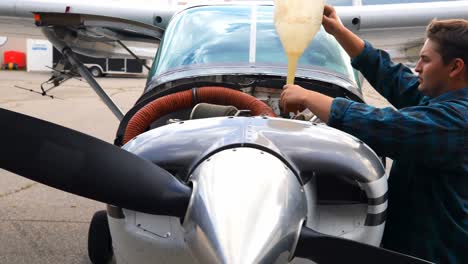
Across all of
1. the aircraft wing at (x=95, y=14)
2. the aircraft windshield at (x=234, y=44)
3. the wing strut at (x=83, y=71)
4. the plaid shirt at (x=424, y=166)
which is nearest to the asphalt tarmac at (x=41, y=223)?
the wing strut at (x=83, y=71)

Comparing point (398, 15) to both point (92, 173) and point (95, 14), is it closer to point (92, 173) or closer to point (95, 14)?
point (95, 14)

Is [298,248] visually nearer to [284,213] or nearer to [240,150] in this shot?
[284,213]

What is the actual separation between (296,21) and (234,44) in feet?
4.85

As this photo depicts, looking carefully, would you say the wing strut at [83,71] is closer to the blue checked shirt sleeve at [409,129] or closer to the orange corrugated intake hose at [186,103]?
the orange corrugated intake hose at [186,103]

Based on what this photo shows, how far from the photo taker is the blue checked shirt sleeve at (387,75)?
2438mm

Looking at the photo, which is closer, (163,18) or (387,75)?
(387,75)

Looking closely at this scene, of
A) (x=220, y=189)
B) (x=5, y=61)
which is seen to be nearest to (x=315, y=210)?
(x=220, y=189)

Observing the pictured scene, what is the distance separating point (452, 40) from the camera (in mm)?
1922

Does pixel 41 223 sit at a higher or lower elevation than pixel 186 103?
lower

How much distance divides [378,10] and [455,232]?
4.28 meters

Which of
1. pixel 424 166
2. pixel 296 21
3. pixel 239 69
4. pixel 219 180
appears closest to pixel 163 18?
pixel 239 69

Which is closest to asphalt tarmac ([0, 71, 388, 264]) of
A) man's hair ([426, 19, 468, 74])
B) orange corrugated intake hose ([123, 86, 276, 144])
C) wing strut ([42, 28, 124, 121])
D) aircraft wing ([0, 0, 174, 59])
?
wing strut ([42, 28, 124, 121])

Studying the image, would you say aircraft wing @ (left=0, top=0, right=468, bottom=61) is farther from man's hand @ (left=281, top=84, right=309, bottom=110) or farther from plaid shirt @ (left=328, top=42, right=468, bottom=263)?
plaid shirt @ (left=328, top=42, right=468, bottom=263)

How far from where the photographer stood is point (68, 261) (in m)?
4.08
